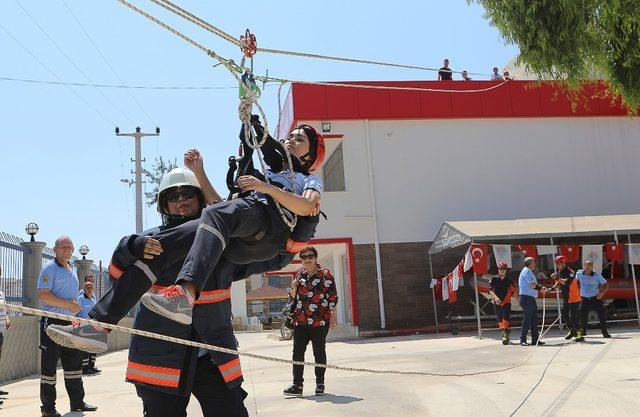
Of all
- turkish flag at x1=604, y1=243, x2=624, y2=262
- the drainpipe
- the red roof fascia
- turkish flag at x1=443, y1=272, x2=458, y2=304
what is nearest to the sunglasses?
turkish flag at x1=443, y1=272, x2=458, y2=304

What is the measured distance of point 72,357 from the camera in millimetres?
6754

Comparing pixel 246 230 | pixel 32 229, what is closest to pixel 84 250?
pixel 32 229

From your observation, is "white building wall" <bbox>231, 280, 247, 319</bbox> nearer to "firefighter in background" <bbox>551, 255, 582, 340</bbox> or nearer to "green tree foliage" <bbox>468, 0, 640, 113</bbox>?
"firefighter in background" <bbox>551, 255, 582, 340</bbox>

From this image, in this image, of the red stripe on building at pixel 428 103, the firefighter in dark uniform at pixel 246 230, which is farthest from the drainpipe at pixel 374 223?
the firefighter in dark uniform at pixel 246 230

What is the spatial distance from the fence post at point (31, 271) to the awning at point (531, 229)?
9.47 meters

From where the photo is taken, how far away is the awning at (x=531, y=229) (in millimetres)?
15925

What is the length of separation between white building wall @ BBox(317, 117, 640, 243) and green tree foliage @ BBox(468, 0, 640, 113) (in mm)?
12020

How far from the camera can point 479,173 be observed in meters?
20.4

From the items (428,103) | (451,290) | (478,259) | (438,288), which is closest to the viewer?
(478,259)

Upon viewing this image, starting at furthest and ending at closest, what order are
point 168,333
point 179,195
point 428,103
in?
point 428,103
point 179,195
point 168,333

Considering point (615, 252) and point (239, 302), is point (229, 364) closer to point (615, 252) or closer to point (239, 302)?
point (615, 252)

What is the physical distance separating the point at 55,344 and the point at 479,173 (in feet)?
52.7

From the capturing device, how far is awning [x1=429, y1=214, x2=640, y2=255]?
1593cm

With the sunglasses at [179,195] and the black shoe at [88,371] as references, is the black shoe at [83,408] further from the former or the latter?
the black shoe at [88,371]
